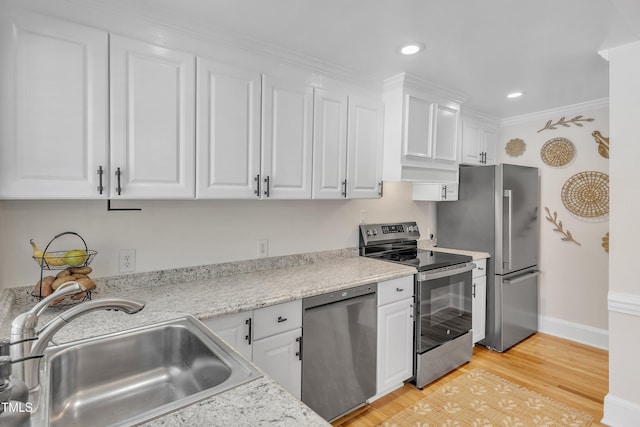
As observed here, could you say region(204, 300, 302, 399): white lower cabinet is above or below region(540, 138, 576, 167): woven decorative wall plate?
below

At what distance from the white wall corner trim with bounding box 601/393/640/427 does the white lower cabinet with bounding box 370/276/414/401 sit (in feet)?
3.95

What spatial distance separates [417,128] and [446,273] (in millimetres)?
1165

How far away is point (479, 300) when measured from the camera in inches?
129

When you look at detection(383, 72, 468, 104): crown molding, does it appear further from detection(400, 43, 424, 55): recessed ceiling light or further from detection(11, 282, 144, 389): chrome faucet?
detection(11, 282, 144, 389): chrome faucet

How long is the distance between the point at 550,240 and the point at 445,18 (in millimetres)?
2918

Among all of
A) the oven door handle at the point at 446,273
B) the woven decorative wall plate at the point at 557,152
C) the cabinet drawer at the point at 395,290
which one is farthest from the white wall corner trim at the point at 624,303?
the woven decorative wall plate at the point at 557,152

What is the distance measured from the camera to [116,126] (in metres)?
1.67

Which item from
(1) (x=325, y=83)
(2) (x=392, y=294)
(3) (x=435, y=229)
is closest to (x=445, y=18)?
(1) (x=325, y=83)

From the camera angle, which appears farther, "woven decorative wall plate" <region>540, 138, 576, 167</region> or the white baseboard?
"woven decorative wall plate" <region>540, 138, 576, 167</region>

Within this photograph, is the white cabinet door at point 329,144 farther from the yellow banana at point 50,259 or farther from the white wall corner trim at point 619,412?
the white wall corner trim at point 619,412

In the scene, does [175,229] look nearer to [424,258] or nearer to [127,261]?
[127,261]

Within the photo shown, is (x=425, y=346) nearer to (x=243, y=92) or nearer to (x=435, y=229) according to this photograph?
(x=435, y=229)

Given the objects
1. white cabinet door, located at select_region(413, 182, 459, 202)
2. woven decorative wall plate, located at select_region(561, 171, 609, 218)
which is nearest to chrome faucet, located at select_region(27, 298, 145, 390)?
white cabinet door, located at select_region(413, 182, 459, 202)

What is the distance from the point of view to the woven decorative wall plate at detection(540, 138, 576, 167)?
3580 millimetres
